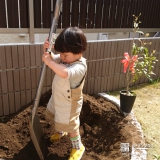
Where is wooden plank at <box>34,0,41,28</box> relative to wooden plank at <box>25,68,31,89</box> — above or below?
above

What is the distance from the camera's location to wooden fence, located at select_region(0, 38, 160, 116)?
9.43 feet

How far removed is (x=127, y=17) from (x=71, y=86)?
3986 millimetres

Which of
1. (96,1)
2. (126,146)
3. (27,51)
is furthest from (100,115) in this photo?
(96,1)

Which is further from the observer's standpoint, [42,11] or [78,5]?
[78,5]

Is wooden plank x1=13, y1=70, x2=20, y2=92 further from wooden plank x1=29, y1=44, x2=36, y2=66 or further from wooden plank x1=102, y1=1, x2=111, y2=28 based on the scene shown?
wooden plank x1=102, y1=1, x2=111, y2=28

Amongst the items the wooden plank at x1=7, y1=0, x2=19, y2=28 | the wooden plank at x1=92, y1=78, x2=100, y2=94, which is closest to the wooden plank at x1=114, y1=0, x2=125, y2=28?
the wooden plank at x1=92, y1=78, x2=100, y2=94

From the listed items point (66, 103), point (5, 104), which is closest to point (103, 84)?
point (5, 104)

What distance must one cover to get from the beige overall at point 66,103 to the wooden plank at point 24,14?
1945mm

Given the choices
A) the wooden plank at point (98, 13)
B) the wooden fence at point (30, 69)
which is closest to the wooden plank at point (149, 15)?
the wooden plank at point (98, 13)

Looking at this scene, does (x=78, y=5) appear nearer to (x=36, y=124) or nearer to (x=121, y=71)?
(x=121, y=71)

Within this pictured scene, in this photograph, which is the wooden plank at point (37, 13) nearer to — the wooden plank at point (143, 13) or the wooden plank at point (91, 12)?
the wooden plank at point (91, 12)

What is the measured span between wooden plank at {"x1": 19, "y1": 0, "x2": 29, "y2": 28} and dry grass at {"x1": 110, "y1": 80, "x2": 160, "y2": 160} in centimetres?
211

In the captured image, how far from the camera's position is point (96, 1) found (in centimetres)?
472

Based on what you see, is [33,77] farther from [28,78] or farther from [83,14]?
[83,14]
